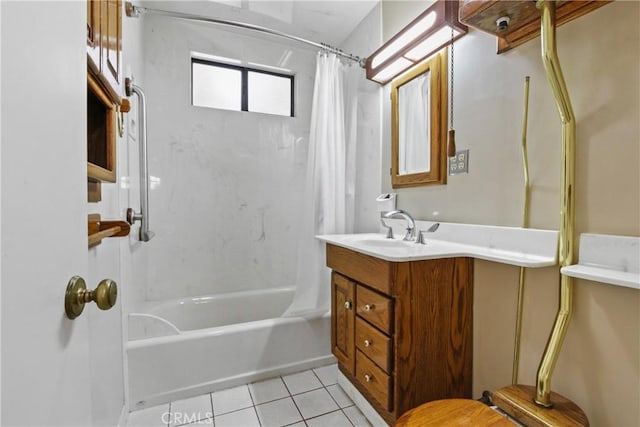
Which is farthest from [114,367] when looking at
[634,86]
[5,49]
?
[634,86]

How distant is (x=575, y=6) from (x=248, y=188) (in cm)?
214

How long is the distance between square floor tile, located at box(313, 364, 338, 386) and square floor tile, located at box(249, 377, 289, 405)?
23 centimetres

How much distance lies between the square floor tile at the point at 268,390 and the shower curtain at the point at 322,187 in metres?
0.41

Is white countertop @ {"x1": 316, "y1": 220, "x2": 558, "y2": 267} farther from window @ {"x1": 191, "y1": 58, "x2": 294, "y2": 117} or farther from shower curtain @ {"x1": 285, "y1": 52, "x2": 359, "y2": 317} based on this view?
window @ {"x1": 191, "y1": 58, "x2": 294, "y2": 117}

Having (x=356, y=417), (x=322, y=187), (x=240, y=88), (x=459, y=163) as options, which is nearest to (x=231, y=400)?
(x=356, y=417)

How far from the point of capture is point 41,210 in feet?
1.17

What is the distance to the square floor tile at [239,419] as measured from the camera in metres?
1.40

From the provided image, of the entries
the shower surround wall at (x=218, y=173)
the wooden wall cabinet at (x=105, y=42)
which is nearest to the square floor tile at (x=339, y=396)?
the shower surround wall at (x=218, y=173)

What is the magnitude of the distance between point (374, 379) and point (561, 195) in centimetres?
99

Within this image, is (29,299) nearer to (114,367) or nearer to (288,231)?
(114,367)

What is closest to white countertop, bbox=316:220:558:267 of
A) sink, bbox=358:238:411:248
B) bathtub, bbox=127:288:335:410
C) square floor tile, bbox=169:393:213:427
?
sink, bbox=358:238:411:248

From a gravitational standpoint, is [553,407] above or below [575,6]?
below

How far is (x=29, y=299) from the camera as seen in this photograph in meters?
0.33

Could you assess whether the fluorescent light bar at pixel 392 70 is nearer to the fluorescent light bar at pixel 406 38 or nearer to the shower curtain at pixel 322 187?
the fluorescent light bar at pixel 406 38
